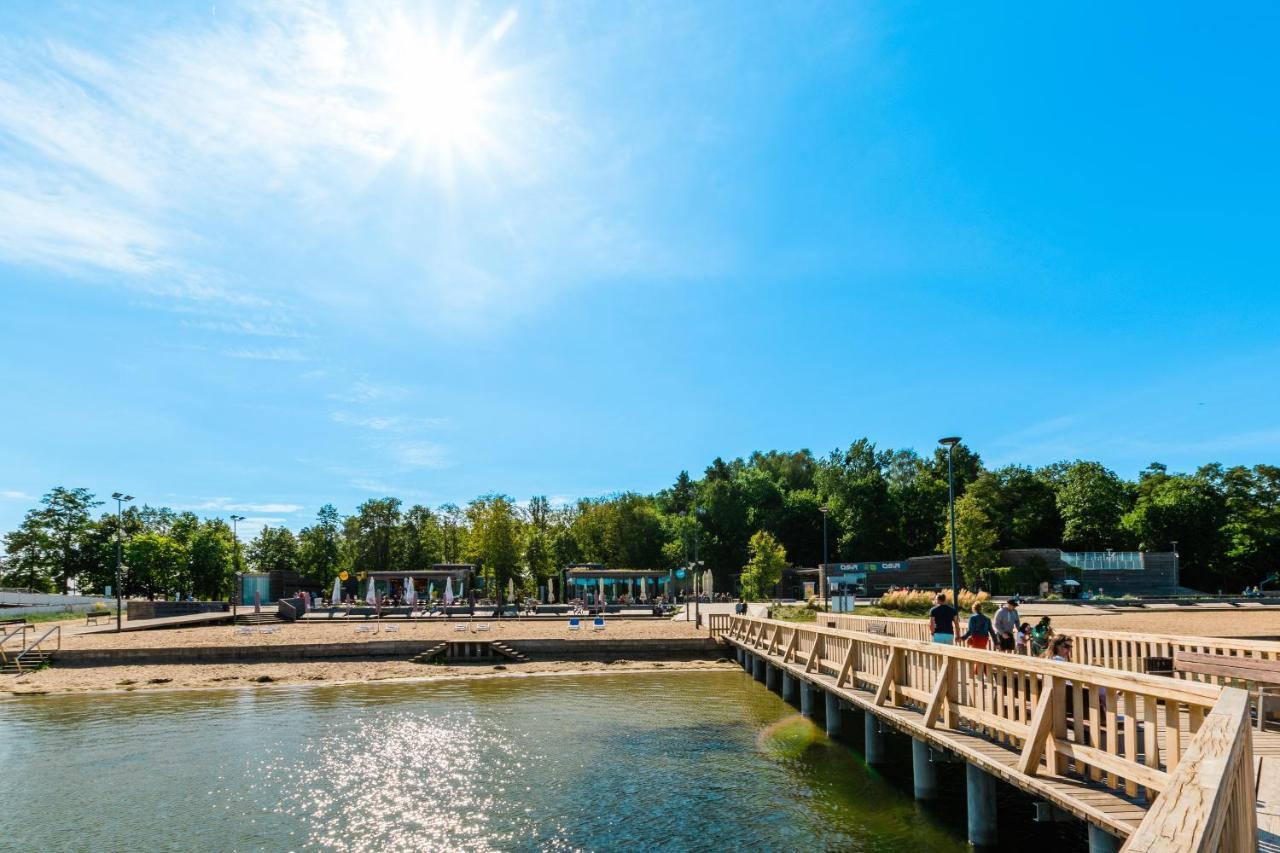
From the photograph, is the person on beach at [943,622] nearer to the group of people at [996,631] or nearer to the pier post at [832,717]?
the group of people at [996,631]

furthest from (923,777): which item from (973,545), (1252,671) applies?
(973,545)

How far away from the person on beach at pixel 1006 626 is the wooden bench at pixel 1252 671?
12.7ft

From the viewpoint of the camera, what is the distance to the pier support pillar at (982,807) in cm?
1038

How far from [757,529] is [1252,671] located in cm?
7854

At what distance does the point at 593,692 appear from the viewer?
25.8m

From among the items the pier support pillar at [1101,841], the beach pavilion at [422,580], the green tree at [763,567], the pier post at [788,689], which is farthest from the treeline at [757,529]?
the pier support pillar at [1101,841]

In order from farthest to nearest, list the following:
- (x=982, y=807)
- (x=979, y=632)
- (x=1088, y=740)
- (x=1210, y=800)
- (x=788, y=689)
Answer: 1. (x=788, y=689)
2. (x=979, y=632)
3. (x=982, y=807)
4. (x=1088, y=740)
5. (x=1210, y=800)

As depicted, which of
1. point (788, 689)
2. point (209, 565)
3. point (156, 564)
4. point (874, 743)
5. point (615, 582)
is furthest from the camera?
point (209, 565)

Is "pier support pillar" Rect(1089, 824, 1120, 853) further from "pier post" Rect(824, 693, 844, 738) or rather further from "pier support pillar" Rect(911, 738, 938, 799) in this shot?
"pier post" Rect(824, 693, 844, 738)

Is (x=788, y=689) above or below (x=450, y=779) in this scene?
below

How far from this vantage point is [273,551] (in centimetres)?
10031

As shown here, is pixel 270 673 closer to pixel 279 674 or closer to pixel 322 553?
pixel 279 674

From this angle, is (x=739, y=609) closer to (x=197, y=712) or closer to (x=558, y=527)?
(x=197, y=712)

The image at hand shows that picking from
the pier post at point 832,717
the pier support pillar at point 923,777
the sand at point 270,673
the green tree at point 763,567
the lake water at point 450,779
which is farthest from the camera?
the green tree at point 763,567
